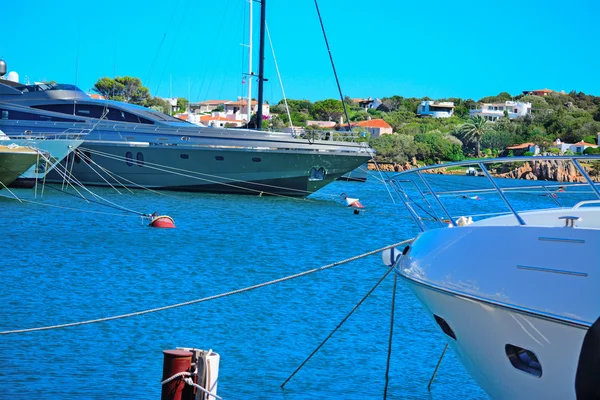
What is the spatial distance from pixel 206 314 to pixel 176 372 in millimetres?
5741

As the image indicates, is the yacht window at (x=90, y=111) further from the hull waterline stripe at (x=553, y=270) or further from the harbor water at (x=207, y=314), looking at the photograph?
the hull waterline stripe at (x=553, y=270)

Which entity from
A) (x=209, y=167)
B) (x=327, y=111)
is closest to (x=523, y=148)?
(x=327, y=111)

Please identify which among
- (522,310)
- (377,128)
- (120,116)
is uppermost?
(377,128)

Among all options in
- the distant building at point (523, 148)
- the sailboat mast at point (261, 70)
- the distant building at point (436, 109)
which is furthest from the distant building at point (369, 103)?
the sailboat mast at point (261, 70)

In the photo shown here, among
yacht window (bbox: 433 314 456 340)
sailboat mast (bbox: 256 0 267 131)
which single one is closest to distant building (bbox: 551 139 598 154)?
sailboat mast (bbox: 256 0 267 131)

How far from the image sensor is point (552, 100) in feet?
542

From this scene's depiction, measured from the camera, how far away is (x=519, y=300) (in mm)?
6359

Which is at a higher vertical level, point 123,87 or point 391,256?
point 123,87

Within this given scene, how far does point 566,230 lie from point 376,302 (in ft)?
30.0

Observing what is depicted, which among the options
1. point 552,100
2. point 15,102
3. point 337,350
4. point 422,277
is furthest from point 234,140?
point 552,100

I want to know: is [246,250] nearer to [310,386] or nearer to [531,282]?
[310,386]

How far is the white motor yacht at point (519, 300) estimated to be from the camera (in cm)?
596

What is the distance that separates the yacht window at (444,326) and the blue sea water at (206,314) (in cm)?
246

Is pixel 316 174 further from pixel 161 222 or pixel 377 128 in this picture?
pixel 377 128
